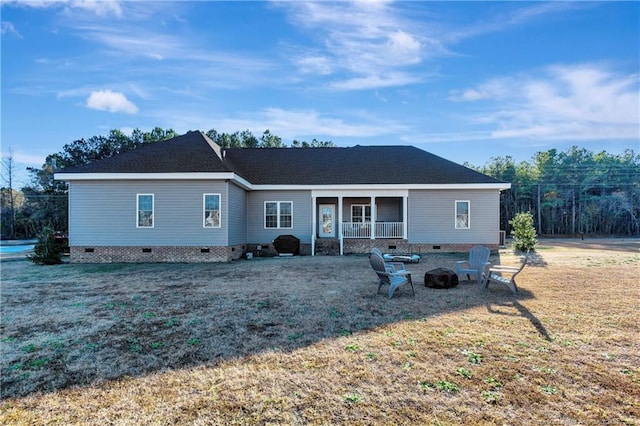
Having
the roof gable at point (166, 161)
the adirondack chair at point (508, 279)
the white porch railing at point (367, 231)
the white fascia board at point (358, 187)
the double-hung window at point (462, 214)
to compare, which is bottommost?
the adirondack chair at point (508, 279)

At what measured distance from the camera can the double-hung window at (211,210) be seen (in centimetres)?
1452

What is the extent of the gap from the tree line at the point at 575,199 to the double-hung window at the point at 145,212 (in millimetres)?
32467

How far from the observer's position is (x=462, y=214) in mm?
17375

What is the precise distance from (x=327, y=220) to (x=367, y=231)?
252 cm

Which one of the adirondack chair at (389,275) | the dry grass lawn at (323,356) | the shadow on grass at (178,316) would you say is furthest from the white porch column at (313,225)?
the adirondack chair at (389,275)

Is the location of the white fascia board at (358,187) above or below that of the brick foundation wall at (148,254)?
above

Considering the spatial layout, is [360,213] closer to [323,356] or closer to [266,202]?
[266,202]

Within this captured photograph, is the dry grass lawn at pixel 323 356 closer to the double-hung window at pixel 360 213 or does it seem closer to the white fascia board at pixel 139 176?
the white fascia board at pixel 139 176

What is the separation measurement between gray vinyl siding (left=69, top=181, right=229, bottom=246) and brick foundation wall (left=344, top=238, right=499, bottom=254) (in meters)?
6.43

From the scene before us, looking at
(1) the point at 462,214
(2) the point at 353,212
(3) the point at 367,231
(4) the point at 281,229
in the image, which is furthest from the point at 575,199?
(4) the point at 281,229

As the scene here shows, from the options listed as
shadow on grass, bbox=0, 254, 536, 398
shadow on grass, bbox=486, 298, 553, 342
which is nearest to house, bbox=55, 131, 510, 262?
shadow on grass, bbox=0, 254, 536, 398

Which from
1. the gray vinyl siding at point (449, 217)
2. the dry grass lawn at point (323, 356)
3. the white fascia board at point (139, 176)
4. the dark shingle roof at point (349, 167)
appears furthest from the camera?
the dark shingle roof at point (349, 167)

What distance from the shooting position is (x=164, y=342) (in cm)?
482

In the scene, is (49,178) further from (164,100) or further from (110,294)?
(110,294)
